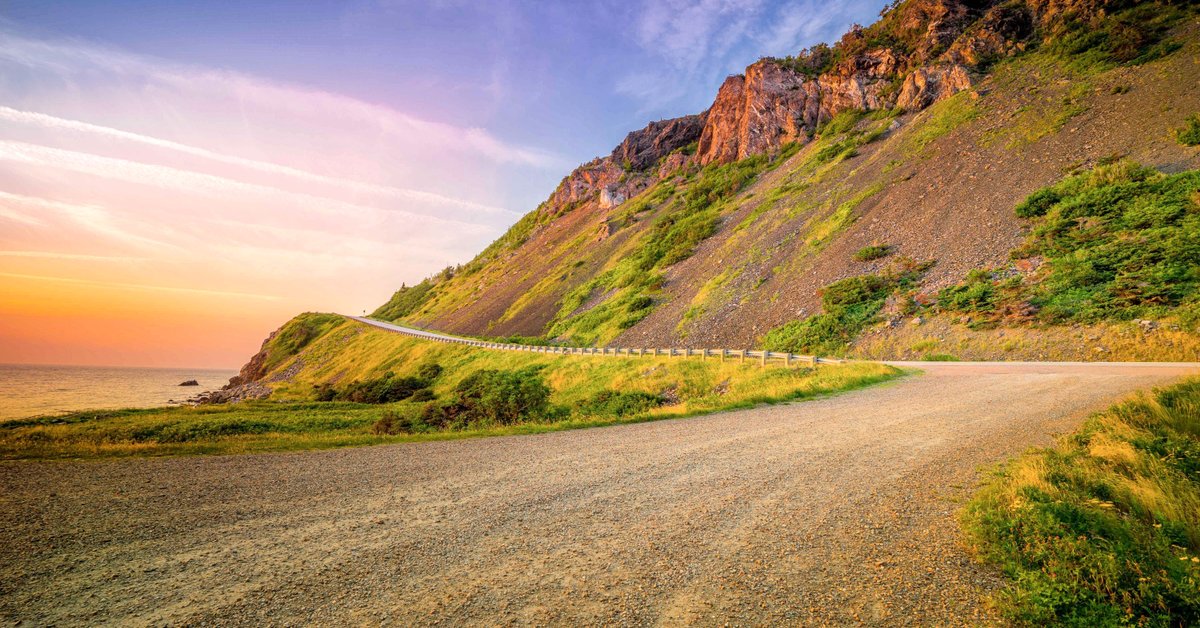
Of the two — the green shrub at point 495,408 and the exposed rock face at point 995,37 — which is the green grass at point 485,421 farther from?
the exposed rock face at point 995,37

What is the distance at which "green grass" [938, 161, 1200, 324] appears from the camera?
2030 cm

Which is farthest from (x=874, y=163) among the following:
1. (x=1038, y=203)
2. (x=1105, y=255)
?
(x=1105, y=255)

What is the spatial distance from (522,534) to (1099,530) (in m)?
5.93

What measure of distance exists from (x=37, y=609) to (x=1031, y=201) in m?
41.6

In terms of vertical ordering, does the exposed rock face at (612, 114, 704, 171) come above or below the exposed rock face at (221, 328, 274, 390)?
above

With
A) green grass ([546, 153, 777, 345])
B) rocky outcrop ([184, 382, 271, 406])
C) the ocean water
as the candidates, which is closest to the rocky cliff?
green grass ([546, 153, 777, 345])

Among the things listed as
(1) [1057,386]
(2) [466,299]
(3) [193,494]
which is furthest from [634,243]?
(3) [193,494]

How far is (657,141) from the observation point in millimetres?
112625

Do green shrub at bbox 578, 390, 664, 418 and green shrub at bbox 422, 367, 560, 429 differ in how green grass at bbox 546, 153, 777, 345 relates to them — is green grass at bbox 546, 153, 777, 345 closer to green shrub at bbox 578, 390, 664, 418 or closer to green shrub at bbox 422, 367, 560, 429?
green shrub at bbox 422, 367, 560, 429

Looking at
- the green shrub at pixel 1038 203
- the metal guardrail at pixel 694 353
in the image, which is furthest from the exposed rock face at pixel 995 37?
the metal guardrail at pixel 694 353

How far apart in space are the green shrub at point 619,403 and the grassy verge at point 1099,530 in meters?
14.4

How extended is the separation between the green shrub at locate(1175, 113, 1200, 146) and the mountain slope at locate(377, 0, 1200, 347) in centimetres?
43

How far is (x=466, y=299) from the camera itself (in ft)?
315

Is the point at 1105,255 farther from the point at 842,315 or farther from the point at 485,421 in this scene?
the point at 485,421
